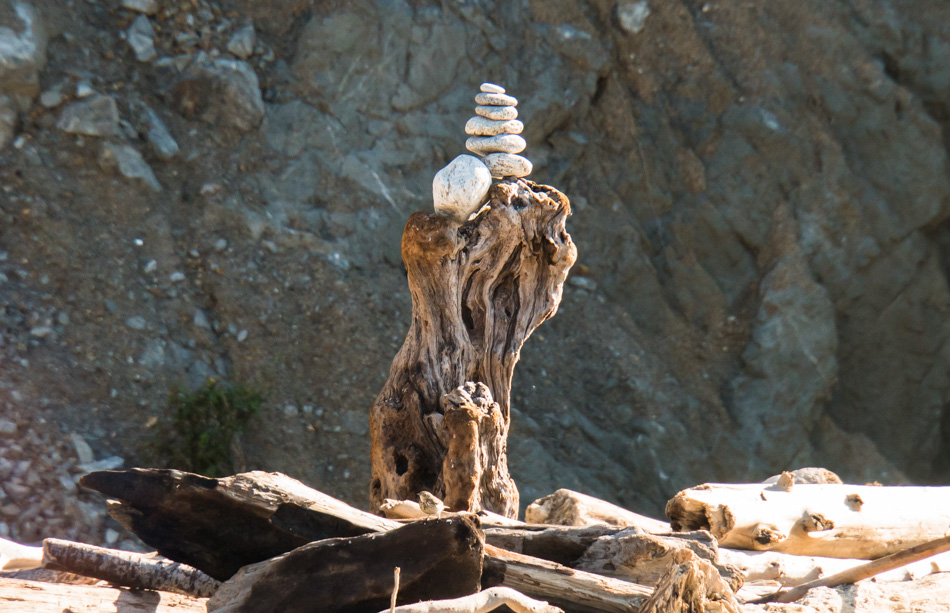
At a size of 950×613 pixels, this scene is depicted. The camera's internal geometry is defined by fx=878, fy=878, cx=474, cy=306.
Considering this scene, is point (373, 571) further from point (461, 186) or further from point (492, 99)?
point (492, 99)

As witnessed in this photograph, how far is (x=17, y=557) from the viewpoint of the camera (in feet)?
12.3

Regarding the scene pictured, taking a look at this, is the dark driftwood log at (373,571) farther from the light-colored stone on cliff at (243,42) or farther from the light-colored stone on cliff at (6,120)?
the light-colored stone on cliff at (243,42)

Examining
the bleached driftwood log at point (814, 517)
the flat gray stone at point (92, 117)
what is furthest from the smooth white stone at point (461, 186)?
the flat gray stone at point (92, 117)

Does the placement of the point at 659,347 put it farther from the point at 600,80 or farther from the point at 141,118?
the point at 141,118

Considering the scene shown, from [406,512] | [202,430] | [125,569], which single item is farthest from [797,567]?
[202,430]

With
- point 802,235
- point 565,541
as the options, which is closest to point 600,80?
point 802,235

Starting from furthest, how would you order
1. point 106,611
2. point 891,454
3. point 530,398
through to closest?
point 891,454, point 530,398, point 106,611

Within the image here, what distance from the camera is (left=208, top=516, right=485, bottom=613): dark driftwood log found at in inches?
103

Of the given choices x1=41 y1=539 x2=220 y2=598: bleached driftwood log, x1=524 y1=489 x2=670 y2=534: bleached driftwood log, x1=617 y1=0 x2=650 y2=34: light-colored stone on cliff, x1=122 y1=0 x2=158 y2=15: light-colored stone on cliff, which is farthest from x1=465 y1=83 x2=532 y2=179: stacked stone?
x1=617 y1=0 x2=650 y2=34: light-colored stone on cliff

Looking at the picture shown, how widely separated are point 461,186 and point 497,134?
1.43ft

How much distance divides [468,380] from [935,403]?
28.1 ft

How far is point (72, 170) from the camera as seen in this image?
7.76m

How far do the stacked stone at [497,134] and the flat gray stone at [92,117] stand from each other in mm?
4740

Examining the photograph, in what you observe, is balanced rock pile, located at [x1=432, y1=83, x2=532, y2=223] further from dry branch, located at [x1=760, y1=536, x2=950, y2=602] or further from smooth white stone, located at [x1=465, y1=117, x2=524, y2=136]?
dry branch, located at [x1=760, y1=536, x2=950, y2=602]
